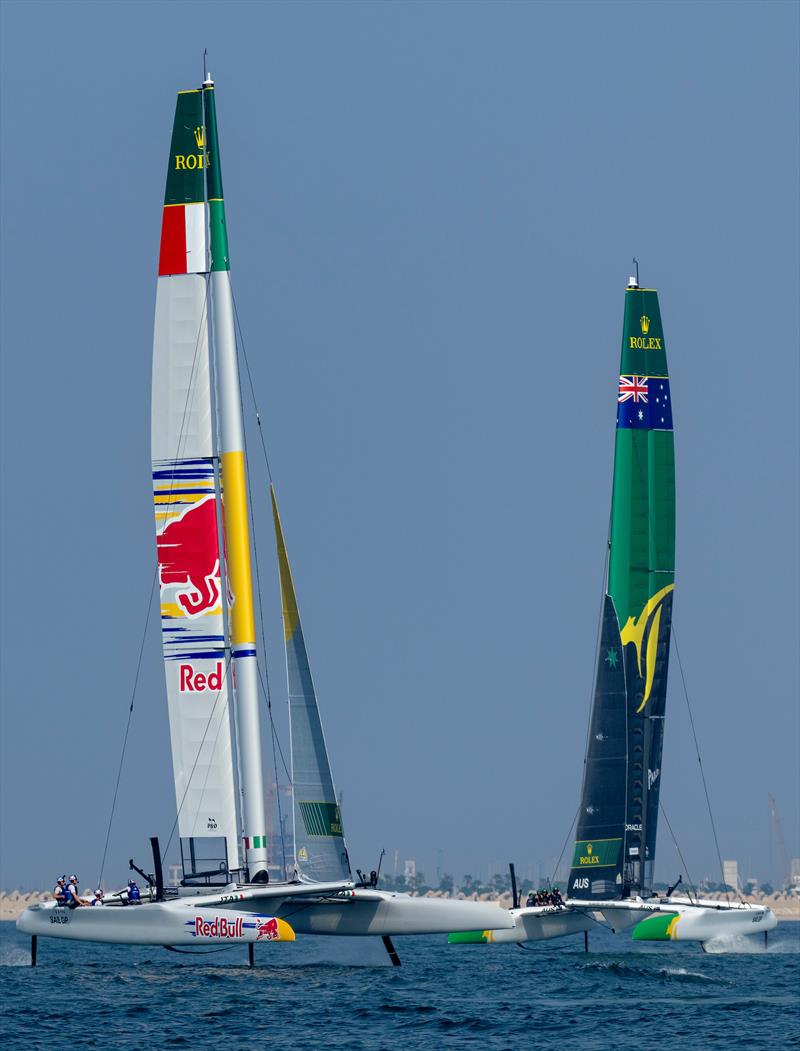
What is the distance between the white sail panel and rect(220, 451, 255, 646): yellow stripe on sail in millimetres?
269

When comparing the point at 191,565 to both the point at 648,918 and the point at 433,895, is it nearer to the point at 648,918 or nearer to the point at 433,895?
the point at 648,918

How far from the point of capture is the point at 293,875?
36.1 m

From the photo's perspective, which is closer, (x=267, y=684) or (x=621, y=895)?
(x=267, y=684)

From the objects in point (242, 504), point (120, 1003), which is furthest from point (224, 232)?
point (120, 1003)

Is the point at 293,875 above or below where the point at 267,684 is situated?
below

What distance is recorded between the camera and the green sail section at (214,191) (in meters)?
37.6

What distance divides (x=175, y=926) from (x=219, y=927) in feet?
2.34

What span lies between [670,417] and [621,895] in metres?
11.3

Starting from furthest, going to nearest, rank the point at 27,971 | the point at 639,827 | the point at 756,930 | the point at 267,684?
the point at 639,827 < the point at 756,930 < the point at 27,971 < the point at 267,684

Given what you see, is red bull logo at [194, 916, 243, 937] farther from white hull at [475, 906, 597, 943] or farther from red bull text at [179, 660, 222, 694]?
white hull at [475, 906, 597, 943]

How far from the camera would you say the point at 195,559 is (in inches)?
1463

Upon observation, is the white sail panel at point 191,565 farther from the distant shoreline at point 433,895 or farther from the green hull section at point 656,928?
the distant shoreline at point 433,895

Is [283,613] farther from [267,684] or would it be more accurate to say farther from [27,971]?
[27,971]

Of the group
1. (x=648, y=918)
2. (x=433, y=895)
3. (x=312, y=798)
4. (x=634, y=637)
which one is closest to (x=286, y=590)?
(x=312, y=798)
